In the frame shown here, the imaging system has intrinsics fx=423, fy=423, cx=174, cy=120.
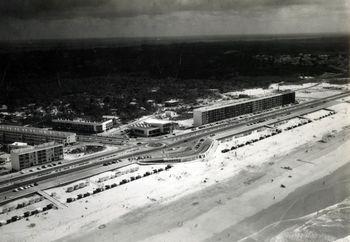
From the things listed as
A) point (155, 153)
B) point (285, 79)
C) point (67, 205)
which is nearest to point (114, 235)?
point (67, 205)

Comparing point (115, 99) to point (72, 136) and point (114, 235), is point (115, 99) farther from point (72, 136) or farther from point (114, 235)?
point (114, 235)

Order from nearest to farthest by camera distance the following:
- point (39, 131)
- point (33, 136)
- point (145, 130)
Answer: point (33, 136) < point (39, 131) < point (145, 130)

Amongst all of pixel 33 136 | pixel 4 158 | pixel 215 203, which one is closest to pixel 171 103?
pixel 33 136

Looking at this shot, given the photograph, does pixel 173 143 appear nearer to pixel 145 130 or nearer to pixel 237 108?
pixel 145 130

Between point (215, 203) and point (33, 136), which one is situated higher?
point (33, 136)

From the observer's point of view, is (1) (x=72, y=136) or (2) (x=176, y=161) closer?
(2) (x=176, y=161)
